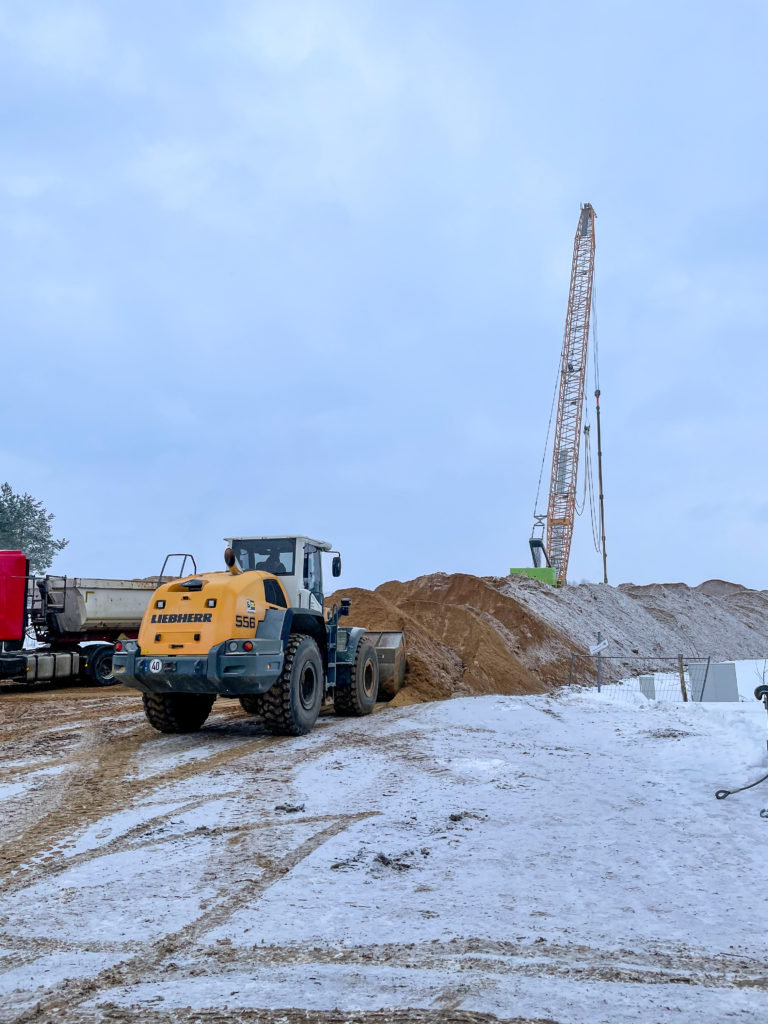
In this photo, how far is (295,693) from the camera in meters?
11.1

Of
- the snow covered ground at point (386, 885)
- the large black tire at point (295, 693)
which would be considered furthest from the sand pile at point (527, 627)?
the snow covered ground at point (386, 885)

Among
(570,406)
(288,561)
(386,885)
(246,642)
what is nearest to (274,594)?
(288,561)

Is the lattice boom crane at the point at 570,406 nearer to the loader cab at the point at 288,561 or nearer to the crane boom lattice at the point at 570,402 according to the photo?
the crane boom lattice at the point at 570,402

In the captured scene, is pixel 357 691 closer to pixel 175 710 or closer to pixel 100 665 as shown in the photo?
pixel 175 710

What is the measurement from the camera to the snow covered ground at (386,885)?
3.71m

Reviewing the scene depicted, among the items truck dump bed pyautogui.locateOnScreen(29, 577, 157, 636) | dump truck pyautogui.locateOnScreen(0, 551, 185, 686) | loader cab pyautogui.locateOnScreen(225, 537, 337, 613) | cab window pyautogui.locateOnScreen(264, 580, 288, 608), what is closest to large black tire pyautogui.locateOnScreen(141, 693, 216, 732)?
cab window pyautogui.locateOnScreen(264, 580, 288, 608)

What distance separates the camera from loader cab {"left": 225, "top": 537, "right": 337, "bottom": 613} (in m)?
12.1

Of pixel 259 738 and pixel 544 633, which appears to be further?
pixel 544 633

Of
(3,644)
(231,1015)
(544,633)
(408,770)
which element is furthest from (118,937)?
(544,633)

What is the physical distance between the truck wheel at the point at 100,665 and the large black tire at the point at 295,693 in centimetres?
1023

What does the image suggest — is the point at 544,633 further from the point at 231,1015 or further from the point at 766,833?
the point at 231,1015

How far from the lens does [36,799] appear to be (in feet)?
25.5

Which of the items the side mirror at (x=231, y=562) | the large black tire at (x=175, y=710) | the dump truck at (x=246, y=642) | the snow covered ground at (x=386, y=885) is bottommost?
the snow covered ground at (x=386, y=885)

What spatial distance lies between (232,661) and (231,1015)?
6.80 metres
